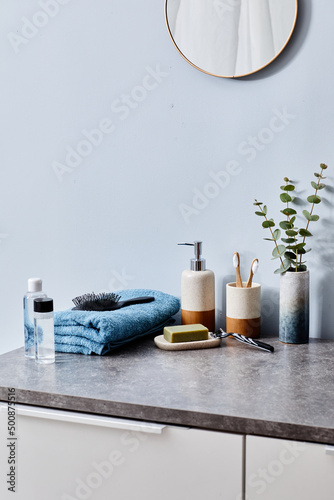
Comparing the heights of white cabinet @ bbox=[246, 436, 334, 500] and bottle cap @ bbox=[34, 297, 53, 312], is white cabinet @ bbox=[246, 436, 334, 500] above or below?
below

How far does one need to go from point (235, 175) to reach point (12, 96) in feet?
2.24

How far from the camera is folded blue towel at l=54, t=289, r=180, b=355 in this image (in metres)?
1.16

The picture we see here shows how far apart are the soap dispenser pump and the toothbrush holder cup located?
50 mm

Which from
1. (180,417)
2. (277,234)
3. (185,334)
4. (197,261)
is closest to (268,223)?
(277,234)

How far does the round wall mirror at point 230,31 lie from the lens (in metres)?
1.26

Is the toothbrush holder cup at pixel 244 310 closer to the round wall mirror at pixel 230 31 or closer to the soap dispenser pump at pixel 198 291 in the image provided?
the soap dispenser pump at pixel 198 291

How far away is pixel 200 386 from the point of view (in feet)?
3.19

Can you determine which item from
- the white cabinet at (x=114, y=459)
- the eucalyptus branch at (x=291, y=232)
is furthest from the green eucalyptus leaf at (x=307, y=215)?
the white cabinet at (x=114, y=459)

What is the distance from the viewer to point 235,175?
4.44 feet

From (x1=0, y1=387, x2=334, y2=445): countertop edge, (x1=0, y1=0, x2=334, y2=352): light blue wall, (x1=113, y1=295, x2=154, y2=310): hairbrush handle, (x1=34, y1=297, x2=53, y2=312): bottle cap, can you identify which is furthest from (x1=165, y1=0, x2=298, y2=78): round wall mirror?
(x1=0, y1=387, x2=334, y2=445): countertop edge

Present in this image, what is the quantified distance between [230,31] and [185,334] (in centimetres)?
70

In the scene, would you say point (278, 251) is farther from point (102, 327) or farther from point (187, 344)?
point (102, 327)

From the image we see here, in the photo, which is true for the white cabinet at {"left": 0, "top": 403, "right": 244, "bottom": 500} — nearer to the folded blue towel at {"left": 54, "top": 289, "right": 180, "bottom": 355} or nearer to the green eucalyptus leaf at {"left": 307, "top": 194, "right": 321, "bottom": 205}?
the folded blue towel at {"left": 54, "top": 289, "right": 180, "bottom": 355}

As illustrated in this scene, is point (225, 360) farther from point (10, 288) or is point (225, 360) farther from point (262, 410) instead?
point (10, 288)
